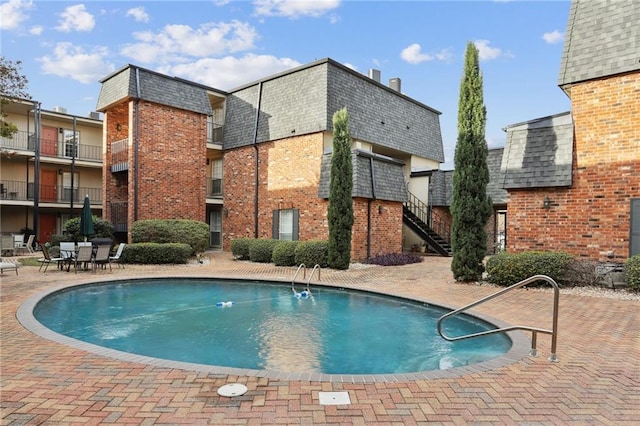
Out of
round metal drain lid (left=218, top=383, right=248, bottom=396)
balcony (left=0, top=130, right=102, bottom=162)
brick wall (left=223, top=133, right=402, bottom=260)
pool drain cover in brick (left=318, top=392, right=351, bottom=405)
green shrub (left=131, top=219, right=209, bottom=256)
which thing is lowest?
A: pool drain cover in brick (left=318, top=392, right=351, bottom=405)

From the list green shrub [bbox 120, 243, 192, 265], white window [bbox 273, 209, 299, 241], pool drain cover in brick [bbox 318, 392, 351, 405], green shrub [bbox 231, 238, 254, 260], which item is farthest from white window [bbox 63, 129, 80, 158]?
pool drain cover in brick [bbox 318, 392, 351, 405]

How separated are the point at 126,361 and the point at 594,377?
5026 mm

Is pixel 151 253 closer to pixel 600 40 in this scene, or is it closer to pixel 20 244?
pixel 20 244

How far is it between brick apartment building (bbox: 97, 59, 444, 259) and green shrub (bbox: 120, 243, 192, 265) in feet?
7.83

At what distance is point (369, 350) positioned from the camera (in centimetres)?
604

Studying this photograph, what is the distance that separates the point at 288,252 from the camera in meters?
14.5

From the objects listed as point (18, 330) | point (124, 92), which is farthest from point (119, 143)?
point (18, 330)

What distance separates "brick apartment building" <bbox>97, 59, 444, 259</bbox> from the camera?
16.2m

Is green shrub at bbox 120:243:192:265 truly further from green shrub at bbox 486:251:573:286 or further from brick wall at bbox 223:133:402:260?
green shrub at bbox 486:251:573:286

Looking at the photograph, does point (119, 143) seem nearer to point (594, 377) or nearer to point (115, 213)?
point (115, 213)

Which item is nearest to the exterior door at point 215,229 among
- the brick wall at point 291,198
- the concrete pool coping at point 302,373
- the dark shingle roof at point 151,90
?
the brick wall at point 291,198

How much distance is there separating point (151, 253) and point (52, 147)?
13.9m

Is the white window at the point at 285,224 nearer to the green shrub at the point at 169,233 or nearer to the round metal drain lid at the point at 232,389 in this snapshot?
the green shrub at the point at 169,233

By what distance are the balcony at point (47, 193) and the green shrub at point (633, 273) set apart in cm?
2440
